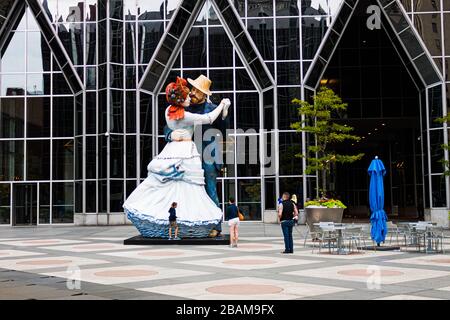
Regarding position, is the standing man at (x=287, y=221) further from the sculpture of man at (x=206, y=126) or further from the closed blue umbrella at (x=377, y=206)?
the sculpture of man at (x=206, y=126)

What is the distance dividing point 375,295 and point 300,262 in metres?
5.13

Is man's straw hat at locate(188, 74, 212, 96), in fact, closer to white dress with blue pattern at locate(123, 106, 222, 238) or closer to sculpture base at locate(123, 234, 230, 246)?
white dress with blue pattern at locate(123, 106, 222, 238)

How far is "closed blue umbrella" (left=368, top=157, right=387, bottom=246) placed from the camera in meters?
17.9

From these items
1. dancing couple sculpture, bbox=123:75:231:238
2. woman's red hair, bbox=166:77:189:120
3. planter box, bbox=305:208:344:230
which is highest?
woman's red hair, bbox=166:77:189:120

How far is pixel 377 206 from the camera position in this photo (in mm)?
18156

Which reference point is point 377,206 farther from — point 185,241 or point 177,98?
point 177,98

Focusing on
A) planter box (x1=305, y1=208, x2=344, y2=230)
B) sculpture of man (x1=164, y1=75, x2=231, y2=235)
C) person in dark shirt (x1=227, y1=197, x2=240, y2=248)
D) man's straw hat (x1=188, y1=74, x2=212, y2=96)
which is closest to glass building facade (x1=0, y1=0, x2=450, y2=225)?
planter box (x1=305, y1=208, x2=344, y2=230)

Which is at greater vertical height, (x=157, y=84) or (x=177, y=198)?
(x=157, y=84)

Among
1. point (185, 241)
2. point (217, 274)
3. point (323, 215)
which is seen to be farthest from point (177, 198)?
point (217, 274)

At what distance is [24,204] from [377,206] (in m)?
24.7

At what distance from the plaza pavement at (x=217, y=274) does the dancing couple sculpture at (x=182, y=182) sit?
1127 mm

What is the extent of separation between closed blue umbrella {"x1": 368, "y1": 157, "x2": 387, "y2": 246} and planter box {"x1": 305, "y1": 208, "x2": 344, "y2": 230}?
11.1ft
